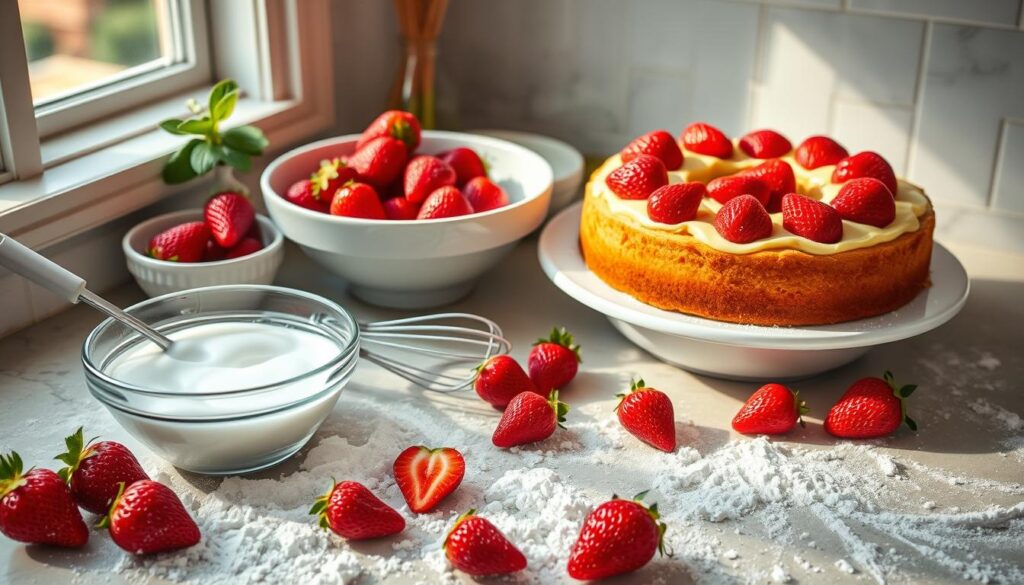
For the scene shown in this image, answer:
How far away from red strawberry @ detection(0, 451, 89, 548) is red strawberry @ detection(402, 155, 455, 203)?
611 mm

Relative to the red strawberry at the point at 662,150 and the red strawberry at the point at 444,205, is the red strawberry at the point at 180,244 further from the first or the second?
the red strawberry at the point at 662,150

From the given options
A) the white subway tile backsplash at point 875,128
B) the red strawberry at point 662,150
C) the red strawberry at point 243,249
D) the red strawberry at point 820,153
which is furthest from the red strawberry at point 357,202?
the white subway tile backsplash at point 875,128

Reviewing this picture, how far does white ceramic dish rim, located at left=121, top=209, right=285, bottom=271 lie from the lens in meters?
1.37

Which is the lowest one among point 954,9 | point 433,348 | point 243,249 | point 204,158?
point 433,348

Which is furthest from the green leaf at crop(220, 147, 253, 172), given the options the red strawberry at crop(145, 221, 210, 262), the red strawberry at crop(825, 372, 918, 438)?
the red strawberry at crop(825, 372, 918, 438)

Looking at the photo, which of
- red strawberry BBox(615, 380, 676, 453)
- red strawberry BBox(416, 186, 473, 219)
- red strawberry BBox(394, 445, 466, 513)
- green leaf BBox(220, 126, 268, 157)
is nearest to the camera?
red strawberry BBox(394, 445, 466, 513)

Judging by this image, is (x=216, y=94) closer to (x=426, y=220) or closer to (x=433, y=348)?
(x=426, y=220)

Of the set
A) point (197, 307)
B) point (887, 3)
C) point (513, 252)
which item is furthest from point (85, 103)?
point (887, 3)

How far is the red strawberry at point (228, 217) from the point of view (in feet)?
4.65

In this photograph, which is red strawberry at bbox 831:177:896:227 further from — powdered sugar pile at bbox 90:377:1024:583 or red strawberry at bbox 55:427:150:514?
red strawberry at bbox 55:427:150:514

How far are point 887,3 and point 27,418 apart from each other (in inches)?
50.7

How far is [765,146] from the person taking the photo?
1462 mm

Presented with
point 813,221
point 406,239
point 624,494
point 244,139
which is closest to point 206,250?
point 244,139

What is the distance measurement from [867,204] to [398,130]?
0.64 metres
